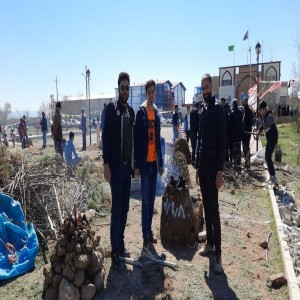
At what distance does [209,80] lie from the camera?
151 inches

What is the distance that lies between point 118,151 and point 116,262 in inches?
53.3

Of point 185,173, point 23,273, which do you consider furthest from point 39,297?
point 185,173

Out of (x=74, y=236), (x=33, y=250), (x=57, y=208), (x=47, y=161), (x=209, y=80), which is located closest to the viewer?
(x=74, y=236)

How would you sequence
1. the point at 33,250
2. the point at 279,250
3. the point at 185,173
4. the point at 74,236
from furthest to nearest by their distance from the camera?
the point at 185,173
the point at 279,250
the point at 33,250
the point at 74,236

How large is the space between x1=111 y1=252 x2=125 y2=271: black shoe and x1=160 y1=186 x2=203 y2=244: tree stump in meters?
0.95

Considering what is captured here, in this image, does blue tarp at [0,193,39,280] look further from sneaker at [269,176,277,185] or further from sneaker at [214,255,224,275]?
sneaker at [269,176,277,185]

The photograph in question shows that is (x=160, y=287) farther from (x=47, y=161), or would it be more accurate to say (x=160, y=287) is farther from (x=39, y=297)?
(x=47, y=161)

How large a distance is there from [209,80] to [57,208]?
3.14m

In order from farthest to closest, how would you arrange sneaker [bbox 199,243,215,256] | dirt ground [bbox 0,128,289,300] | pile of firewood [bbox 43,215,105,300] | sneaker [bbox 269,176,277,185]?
1. sneaker [bbox 269,176,277,185]
2. sneaker [bbox 199,243,215,256]
3. dirt ground [bbox 0,128,289,300]
4. pile of firewood [bbox 43,215,105,300]

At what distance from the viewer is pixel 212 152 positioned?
3820 mm

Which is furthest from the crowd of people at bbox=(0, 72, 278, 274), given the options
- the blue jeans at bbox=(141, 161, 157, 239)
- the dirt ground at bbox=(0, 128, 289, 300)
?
the dirt ground at bbox=(0, 128, 289, 300)

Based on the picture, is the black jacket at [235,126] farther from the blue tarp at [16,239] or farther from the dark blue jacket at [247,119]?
the blue tarp at [16,239]

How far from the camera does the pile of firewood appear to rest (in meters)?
3.17

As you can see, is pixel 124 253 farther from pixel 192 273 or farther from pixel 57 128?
pixel 57 128
